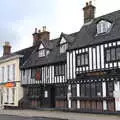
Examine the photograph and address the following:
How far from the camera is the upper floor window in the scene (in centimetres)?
2125

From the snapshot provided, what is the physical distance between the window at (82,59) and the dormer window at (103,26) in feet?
7.52

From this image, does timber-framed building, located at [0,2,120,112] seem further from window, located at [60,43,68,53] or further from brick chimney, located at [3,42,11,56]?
brick chimney, located at [3,42,11,56]

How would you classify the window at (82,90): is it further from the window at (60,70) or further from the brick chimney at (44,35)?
the brick chimney at (44,35)

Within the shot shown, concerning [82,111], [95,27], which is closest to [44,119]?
[82,111]

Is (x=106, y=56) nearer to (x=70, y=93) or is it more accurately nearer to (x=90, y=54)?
(x=90, y=54)

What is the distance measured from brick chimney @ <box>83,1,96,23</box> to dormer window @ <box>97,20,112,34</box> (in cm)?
370

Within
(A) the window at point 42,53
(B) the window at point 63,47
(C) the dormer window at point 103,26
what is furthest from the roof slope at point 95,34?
(A) the window at point 42,53

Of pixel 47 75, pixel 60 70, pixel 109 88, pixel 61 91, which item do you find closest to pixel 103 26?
pixel 109 88

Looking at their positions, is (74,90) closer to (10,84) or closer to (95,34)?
(95,34)

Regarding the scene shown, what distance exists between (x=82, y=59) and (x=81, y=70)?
3.04 ft

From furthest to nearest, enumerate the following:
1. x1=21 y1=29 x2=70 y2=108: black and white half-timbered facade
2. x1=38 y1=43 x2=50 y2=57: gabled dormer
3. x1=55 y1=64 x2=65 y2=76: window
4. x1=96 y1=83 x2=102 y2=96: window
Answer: x1=38 y1=43 x2=50 y2=57: gabled dormer, x1=21 y1=29 x2=70 y2=108: black and white half-timbered facade, x1=55 y1=64 x2=65 y2=76: window, x1=96 y1=83 x2=102 y2=96: window

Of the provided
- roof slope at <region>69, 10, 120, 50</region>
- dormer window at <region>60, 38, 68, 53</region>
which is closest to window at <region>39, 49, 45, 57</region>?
dormer window at <region>60, 38, 68, 53</region>

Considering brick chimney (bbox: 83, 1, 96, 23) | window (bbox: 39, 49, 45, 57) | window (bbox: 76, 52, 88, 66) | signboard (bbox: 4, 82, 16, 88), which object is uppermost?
brick chimney (bbox: 83, 1, 96, 23)

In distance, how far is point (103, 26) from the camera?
23.7 metres
